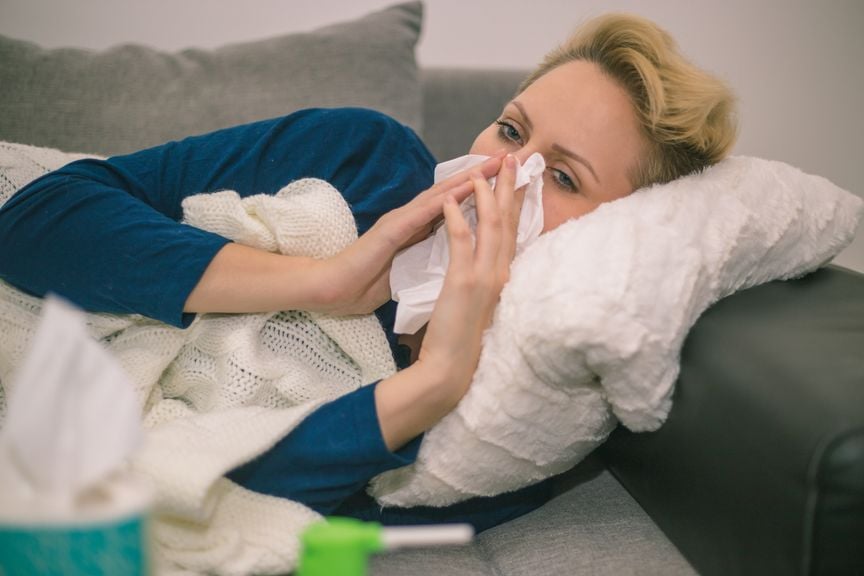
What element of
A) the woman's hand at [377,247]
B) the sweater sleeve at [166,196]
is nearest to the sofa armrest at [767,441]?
the woman's hand at [377,247]

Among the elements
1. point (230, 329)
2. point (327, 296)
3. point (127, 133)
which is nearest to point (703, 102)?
point (327, 296)

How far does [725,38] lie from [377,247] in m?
1.41

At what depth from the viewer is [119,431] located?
0.44 meters

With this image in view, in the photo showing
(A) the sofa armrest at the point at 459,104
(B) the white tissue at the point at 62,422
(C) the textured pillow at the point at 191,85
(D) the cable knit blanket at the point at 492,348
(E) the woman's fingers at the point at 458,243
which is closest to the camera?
(B) the white tissue at the point at 62,422

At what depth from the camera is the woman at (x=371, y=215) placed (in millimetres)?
824

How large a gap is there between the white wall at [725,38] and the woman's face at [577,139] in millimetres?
890

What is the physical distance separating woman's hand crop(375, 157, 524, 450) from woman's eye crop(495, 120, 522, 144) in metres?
0.16

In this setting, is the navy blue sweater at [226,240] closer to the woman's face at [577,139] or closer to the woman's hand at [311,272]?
the woman's hand at [311,272]

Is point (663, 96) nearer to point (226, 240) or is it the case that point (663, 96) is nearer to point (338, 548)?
point (226, 240)

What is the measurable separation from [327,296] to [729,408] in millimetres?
475

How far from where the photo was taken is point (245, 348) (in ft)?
2.99

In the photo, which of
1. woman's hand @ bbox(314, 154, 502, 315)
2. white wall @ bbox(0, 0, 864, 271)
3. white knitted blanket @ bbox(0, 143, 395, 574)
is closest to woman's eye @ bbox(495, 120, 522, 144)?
woman's hand @ bbox(314, 154, 502, 315)

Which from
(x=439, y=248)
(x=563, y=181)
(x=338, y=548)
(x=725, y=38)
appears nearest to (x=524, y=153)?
(x=563, y=181)

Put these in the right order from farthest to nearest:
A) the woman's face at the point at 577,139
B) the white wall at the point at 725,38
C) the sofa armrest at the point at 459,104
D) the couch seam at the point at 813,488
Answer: the white wall at the point at 725,38 → the sofa armrest at the point at 459,104 → the woman's face at the point at 577,139 → the couch seam at the point at 813,488
